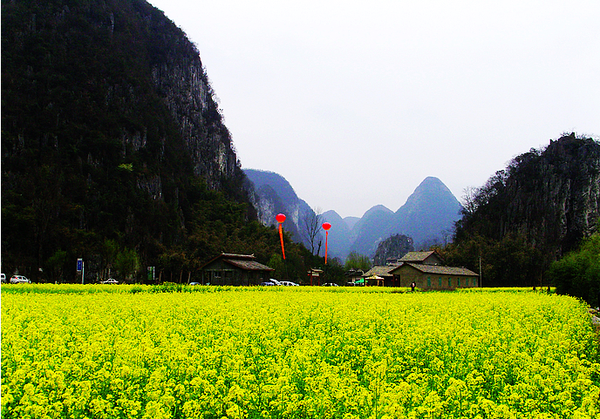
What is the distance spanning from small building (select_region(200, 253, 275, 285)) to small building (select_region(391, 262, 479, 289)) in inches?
569

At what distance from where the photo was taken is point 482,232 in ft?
280

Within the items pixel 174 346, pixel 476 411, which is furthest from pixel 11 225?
pixel 476 411

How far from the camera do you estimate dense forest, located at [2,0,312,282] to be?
176 ft

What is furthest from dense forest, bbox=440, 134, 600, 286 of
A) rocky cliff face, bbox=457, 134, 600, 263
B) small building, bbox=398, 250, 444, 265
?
small building, bbox=398, 250, 444, 265

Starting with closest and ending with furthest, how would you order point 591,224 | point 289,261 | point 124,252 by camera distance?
1. point 124,252
2. point 289,261
3. point 591,224

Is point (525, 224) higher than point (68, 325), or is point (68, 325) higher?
point (525, 224)

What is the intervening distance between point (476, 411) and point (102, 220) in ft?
224

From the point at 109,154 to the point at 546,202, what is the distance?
75.5 meters

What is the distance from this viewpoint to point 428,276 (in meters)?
47.6

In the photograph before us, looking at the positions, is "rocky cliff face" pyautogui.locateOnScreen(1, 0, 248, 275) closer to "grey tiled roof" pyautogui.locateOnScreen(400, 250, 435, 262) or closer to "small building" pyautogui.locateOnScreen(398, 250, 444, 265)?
"grey tiled roof" pyautogui.locateOnScreen(400, 250, 435, 262)

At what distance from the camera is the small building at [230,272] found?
41.7 meters

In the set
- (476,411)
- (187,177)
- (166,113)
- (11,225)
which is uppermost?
(166,113)

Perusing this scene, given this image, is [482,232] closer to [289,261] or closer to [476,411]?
[289,261]

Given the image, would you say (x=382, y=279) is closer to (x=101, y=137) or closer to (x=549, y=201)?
(x=549, y=201)
